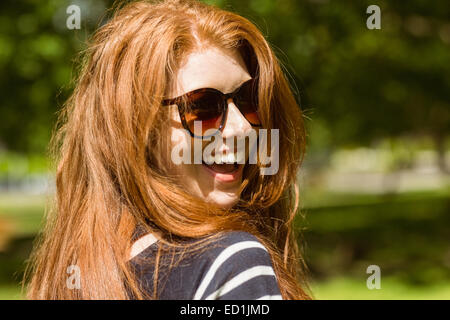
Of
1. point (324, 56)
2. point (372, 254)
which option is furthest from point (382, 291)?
point (324, 56)

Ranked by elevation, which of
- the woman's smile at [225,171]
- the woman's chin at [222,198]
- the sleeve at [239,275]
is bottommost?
the sleeve at [239,275]

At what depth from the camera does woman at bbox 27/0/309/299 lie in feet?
4.29

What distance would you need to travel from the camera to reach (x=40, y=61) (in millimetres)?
7223

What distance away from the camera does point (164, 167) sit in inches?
62.7

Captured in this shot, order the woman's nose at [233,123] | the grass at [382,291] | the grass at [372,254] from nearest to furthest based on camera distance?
the woman's nose at [233,123] < the grass at [382,291] < the grass at [372,254]

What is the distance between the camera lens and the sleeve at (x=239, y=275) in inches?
48.3

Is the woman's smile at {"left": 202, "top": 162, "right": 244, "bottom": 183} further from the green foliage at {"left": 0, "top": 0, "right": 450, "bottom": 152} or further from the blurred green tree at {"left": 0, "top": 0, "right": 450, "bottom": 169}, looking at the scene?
the green foliage at {"left": 0, "top": 0, "right": 450, "bottom": 152}

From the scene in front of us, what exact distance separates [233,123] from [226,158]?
123 millimetres

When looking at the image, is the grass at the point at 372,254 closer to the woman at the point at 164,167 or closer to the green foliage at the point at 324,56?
the green foliage at the point at 324,56

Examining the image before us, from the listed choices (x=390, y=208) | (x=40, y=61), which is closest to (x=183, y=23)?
(x=40, y=61)

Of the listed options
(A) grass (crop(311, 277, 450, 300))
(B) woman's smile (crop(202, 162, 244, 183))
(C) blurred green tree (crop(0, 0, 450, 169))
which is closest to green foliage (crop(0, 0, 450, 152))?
(C) blurred green tree (crop(0, 0, 450, 169))

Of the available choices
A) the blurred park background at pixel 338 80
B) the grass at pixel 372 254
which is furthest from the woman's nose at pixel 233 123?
the blurred park background at pixel 338 80

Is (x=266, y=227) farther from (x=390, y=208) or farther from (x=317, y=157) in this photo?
(x=317, y=157)

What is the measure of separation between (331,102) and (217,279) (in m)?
8.91
